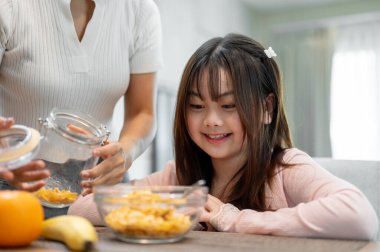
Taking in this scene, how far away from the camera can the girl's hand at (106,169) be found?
Answer: 3.11 feet

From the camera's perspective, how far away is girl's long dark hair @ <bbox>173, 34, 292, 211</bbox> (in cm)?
123

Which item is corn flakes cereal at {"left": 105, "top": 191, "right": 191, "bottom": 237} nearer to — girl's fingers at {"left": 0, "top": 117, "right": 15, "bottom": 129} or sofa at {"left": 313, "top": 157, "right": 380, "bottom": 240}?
girl's fingers at {"left": 0, "top": 117, "right": 15, "bottom": 129}

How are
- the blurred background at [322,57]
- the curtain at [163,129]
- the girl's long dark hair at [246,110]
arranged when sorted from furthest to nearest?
the blurred background at [322,57], the curtain at [163,129], the girl's long dark hair at [246,110]

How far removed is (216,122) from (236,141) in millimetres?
101

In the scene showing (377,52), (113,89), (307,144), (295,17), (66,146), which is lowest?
(307,144)

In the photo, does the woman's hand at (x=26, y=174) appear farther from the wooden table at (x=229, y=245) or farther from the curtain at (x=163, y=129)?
the curtain at (x=163, y=129)

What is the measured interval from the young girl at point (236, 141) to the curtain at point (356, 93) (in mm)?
3328

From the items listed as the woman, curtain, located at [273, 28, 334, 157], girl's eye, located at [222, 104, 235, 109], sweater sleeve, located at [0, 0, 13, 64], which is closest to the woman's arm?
the woman

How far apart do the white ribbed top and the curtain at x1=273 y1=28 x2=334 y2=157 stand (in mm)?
3398

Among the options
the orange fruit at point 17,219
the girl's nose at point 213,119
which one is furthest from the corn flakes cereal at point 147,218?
the girl's nose at point 213,119

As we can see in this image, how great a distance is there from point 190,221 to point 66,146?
30cm

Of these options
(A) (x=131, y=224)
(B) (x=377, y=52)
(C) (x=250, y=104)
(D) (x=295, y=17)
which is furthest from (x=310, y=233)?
(D) (x=295, y=17)

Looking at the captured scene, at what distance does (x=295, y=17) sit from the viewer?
4.95 m

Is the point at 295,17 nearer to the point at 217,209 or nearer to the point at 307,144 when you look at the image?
the point at 307,144
